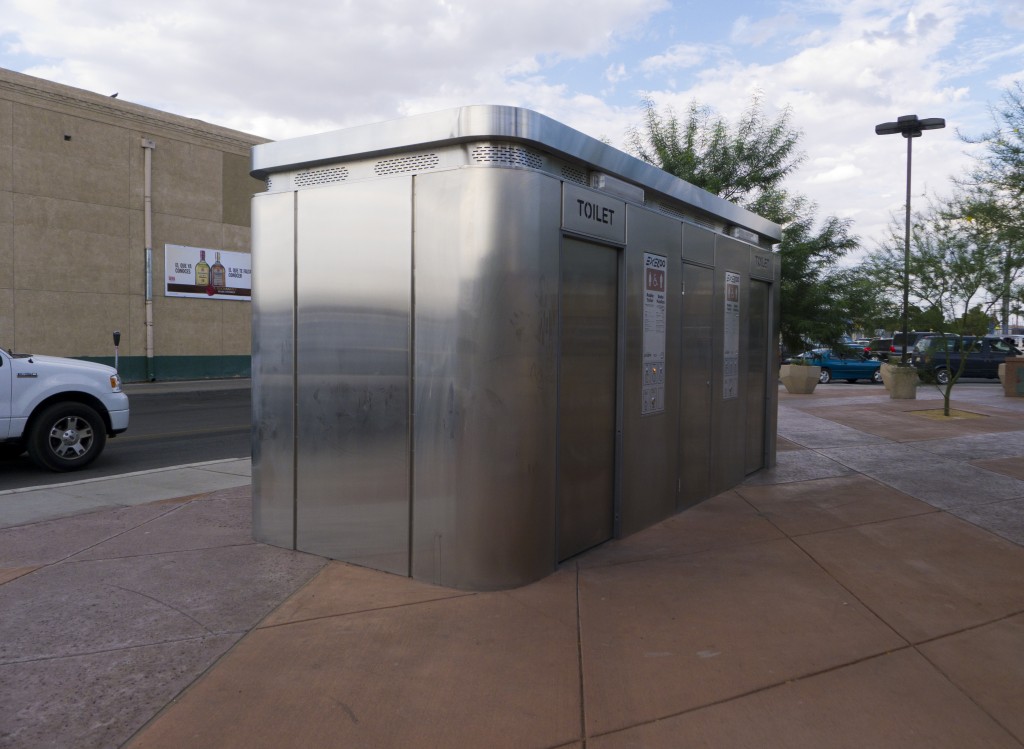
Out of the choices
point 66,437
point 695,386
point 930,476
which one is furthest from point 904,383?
point 66,437

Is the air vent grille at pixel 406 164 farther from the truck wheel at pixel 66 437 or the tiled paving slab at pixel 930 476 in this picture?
the truck wheel at pixel 66 437

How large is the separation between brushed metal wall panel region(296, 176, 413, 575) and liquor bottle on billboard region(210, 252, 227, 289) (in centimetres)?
2395

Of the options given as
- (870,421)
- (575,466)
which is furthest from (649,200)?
(870,421)

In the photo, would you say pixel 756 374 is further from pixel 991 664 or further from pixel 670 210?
pixel 991 664

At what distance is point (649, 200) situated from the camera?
6586 mm

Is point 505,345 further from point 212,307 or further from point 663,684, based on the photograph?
point 212,307

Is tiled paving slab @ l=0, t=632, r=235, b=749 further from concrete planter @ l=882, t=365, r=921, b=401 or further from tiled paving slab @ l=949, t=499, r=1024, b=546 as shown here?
concrete planter @ l=882, t=365, r=921, b=401

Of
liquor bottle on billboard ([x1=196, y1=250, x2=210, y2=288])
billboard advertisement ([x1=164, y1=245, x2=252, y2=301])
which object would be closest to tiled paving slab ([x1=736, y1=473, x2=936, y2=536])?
billboard advertisement ([x1=164, y1=245, x2=252, y2=301])

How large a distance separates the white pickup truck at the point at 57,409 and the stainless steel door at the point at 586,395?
7055mm

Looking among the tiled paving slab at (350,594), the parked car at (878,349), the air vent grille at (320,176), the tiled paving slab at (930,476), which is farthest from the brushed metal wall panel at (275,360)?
the parked car at (878,349)

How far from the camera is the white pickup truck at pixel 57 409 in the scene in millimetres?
9383

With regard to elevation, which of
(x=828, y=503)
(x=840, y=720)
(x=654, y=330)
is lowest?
(x=840, y=720)

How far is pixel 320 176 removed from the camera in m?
5.56

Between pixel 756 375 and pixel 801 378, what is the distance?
13.5m
